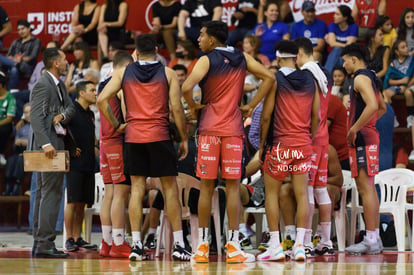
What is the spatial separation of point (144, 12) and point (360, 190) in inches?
343

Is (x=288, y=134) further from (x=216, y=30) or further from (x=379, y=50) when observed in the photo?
(x=379, y=50)

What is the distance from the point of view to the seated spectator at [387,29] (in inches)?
567

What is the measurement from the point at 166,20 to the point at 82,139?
18.9 ft

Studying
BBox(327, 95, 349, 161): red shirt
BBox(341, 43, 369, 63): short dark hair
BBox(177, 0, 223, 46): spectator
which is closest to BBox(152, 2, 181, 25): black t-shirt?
BBox(177, 0, 223, 46): spectator

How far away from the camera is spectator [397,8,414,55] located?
46.1 feet

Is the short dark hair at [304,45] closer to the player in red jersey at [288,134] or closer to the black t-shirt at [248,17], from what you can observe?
the player in red jersey at [288,134]

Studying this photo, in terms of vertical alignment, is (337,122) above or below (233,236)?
above

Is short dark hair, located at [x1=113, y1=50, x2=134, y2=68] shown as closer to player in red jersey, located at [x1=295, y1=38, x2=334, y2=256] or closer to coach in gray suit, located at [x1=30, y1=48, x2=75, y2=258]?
coach in gray suit, located at [x1=30, y1=48, x2=75, y2=258]

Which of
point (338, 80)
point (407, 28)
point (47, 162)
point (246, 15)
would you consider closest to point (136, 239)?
point (47, 162)

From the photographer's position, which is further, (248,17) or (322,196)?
(248,17)

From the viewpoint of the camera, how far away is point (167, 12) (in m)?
16.2

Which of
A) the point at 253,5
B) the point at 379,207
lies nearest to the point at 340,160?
the point at 379,207

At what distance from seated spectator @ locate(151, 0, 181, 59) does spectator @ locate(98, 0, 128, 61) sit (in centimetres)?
55

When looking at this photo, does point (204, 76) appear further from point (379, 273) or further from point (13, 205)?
point (13, 205)
